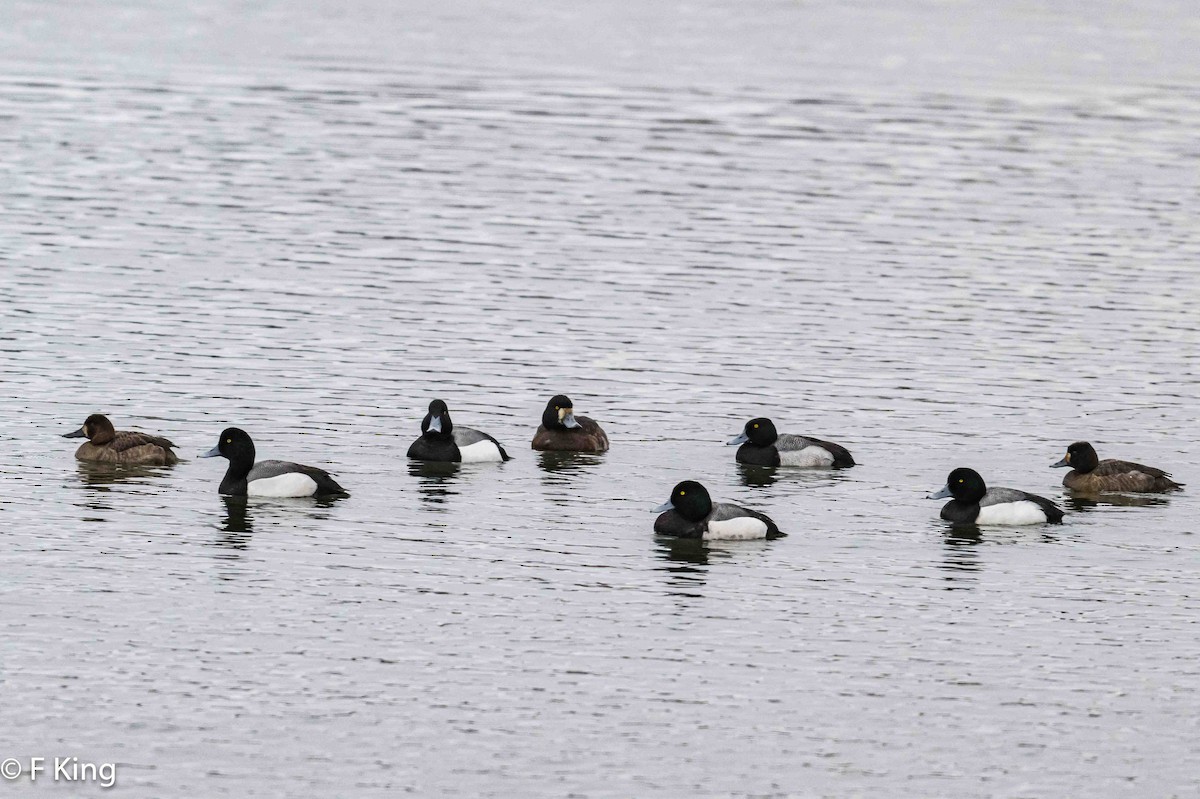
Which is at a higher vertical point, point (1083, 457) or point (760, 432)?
point (760, 432)

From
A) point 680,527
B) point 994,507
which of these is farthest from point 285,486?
point 994,507

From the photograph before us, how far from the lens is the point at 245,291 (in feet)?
125

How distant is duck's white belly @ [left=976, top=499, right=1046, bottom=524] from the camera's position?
981 inches

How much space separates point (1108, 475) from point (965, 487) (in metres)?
2.68

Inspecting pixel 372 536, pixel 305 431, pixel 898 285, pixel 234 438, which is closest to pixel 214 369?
pixel 305 431

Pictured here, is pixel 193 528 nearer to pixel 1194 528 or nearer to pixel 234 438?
pixel 234 438

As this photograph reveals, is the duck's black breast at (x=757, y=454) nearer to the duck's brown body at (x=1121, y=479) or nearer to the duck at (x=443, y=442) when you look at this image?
the duck at (x=443, y=442)

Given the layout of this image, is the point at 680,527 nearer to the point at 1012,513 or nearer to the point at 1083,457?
the point at 1012,513

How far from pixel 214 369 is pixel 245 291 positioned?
6440 millimetres

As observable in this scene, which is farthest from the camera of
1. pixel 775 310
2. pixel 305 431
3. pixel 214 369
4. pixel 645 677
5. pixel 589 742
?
pixel 775 310

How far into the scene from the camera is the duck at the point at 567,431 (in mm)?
27797

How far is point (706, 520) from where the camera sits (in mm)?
23922

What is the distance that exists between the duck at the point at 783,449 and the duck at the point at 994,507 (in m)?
2.53

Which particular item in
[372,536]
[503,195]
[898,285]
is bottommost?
[372,536]
